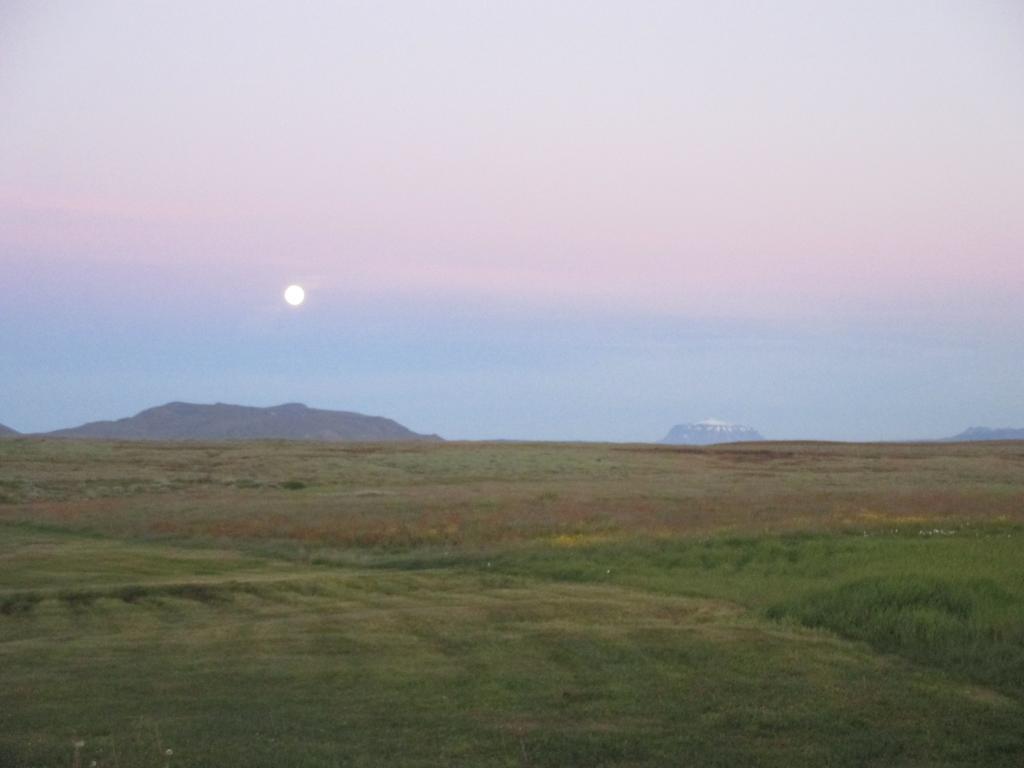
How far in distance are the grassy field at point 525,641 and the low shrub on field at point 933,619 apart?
0.05 meters

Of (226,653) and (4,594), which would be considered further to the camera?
(4,594)

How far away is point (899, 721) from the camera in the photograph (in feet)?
38.3

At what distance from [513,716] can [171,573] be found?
47.7 ft

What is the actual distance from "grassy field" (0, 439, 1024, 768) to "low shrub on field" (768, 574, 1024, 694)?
0.05 metres

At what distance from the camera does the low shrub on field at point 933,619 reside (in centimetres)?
1451

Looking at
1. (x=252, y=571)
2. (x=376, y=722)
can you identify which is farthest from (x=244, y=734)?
(x=252, y=571)

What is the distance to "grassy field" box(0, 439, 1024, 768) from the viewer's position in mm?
11047

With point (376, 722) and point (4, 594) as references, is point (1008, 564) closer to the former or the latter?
point (376, 722)

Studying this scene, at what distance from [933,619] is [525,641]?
5.92 meters

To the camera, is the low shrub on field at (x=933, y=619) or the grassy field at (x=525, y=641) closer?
the grassy field at (x=525, y=641)

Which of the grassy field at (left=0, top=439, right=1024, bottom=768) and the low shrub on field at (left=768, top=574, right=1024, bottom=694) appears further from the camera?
the low shrub on field at (left=768, top=574, right=1024, bottom=694)

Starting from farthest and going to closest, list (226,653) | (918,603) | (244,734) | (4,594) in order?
(4,594) < (918,603) < (226,653) < (244,734)

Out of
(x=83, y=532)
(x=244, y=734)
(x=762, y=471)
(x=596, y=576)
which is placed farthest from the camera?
(x=762, y=471)

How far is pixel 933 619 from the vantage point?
16.2 m
